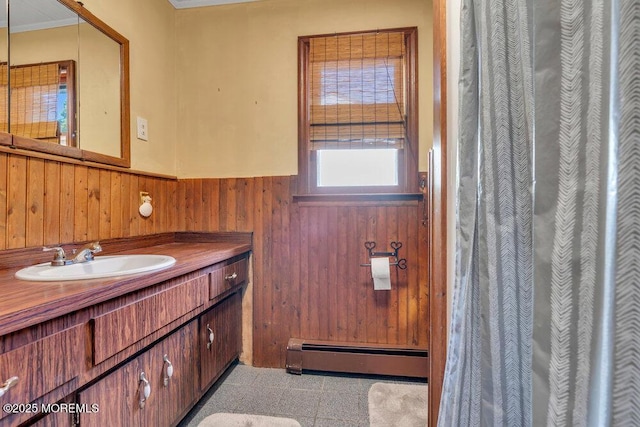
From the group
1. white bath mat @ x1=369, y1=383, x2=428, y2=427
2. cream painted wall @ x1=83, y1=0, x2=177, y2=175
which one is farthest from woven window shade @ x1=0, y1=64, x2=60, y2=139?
white bath mat @ x1=369, y1=383, x2=428, y2=427

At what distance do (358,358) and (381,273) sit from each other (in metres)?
0.57

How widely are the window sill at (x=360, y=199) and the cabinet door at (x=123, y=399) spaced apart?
3.98ft

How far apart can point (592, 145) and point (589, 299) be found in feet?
0.55

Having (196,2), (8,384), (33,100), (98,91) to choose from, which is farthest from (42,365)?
(196,2)

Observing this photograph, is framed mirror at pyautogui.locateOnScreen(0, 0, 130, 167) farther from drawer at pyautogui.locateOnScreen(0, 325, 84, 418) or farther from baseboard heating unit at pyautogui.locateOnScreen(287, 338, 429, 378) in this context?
baseboard heating unit at pyautogui.locateOnScreen(287, 338, 429, 378)

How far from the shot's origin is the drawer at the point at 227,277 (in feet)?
5.03

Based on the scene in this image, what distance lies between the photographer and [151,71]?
190cm

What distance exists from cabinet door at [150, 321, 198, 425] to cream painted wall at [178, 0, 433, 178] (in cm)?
111

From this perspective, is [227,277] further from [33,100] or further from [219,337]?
[33,100]

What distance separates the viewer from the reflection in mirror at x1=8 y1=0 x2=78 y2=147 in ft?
3.76

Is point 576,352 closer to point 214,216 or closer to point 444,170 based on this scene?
point 444,170

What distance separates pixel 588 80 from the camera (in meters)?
0.32

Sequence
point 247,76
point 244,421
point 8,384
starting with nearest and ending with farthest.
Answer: point 8,384
point 244,421
point 247,76

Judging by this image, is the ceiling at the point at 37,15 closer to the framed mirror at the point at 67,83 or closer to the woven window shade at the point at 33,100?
the framed mirror at the point at 67,83
